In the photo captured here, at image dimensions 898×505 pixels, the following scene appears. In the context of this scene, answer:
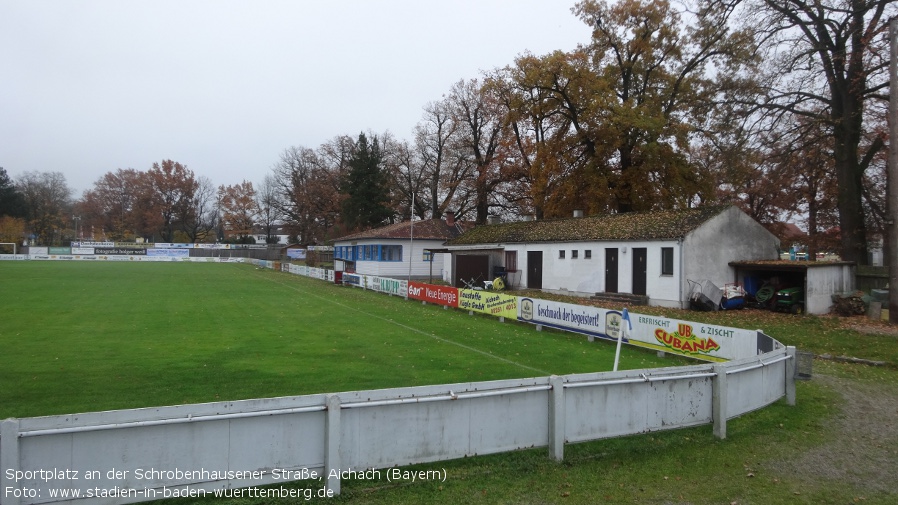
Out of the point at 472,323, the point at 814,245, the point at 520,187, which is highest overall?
the point at 520,187

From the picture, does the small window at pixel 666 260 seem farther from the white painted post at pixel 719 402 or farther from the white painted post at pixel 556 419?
the white painted post at pixel 556 419

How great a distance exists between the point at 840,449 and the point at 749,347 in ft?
16.8

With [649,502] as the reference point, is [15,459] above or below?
above

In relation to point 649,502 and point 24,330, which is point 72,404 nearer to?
point 649,502

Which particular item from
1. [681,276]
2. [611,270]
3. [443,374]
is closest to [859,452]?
[443,374]

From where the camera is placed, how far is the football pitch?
395 inches

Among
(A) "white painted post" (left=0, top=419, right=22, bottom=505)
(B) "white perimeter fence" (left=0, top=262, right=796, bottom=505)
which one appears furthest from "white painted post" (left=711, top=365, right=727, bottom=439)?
(A) "white painted post" (left=0, top=419, right=22, bottom=505)

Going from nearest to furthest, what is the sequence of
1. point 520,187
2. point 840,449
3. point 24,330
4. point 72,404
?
point 840,449, point 72,404, point 24,330, point 520,187

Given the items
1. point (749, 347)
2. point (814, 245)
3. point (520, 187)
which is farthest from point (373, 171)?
point (749, 347)

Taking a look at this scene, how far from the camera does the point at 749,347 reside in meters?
12.3

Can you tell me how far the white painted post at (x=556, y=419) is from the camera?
647 cm

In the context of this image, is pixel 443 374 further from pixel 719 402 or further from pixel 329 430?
pixel 329 430

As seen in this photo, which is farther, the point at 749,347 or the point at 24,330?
the point at 24,330

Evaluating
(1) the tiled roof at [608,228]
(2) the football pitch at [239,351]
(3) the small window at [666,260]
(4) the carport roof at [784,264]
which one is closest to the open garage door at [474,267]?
(1) the tiled roof at [608,228]
